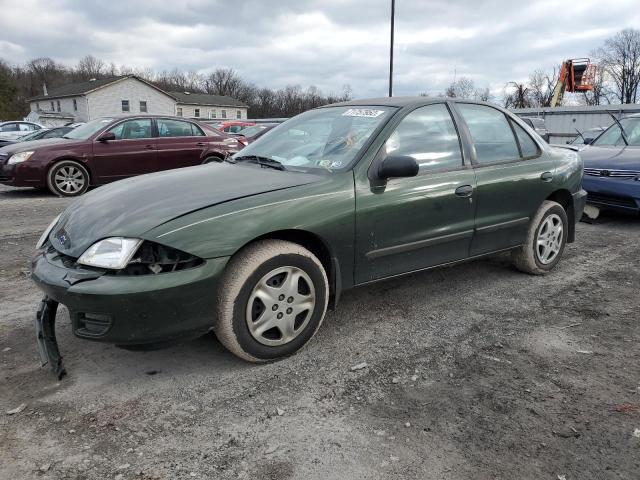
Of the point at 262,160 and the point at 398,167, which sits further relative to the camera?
the point at 262,160

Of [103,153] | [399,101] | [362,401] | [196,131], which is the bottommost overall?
[362,401]

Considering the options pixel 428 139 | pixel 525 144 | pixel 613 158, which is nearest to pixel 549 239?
pixel 525 144

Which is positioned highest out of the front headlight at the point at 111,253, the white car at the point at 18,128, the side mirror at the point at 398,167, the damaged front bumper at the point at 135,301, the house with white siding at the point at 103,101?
the house with white siding at the point at 103,101

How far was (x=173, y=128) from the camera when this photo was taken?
984 centimetres

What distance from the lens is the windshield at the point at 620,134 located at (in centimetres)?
745

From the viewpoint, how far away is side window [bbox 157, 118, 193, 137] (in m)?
9.67

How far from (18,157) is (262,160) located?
7.15m

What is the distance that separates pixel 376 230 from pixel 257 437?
1493 mm

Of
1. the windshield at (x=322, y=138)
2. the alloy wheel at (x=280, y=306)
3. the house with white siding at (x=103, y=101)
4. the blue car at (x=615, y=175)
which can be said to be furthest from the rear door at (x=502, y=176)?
the house with white siding at (x=103, y=101)

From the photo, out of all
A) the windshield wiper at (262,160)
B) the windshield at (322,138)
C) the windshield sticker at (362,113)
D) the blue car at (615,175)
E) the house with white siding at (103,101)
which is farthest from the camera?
the house with white siding at (103,101)

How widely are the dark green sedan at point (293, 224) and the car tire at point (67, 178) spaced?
6.34m

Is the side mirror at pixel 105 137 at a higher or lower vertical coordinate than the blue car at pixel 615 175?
higher

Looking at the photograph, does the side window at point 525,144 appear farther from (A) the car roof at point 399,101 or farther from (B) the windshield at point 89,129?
(B) the windshield at point 89,129

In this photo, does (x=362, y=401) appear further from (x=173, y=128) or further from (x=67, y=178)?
(x=173, y=128)
